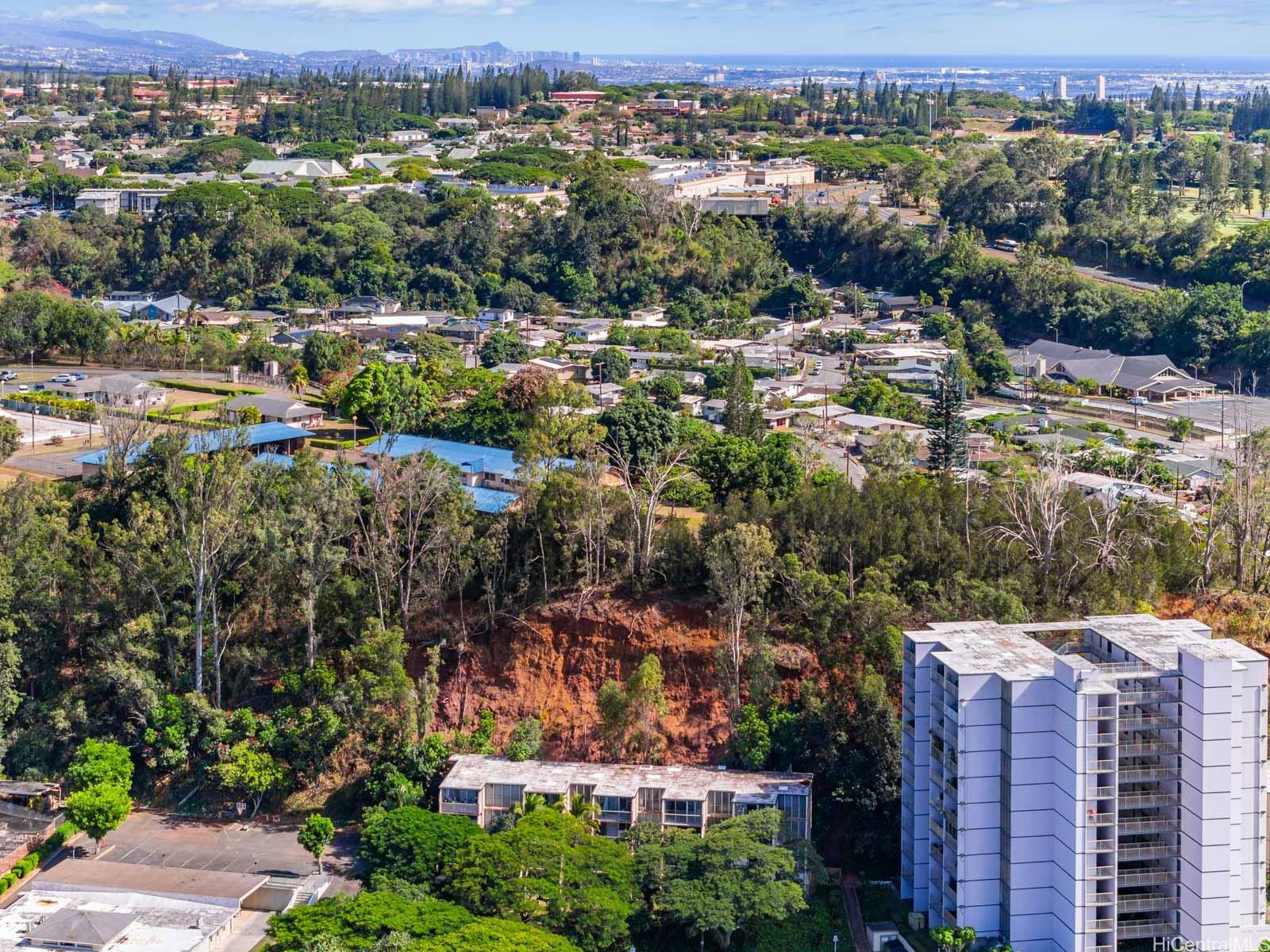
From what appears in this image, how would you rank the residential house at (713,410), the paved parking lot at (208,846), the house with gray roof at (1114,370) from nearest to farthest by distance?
the paved parking lot at (208,846) → the residential house at (713,410) → the house with gray roof at (1114,370)

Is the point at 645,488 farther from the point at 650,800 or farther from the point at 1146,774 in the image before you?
the point at 1146,774

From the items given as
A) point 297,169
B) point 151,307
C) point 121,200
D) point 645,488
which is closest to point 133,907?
point 645,488

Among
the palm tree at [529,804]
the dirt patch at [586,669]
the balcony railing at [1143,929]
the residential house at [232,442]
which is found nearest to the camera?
the balcony railing at [1143,929]

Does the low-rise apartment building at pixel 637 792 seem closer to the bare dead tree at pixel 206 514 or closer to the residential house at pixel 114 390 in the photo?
the bare dead tree at pixel 206 514

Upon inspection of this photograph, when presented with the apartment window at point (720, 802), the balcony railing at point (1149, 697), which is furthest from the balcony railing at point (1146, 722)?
the apartment window at point (720, 802)

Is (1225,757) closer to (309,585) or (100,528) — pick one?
(309,585)

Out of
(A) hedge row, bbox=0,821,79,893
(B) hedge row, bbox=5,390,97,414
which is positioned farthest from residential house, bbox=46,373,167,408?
(A) hedge row, bbox=0,821,79,893

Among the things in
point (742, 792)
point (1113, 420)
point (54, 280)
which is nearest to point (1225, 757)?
point (742, 792)
